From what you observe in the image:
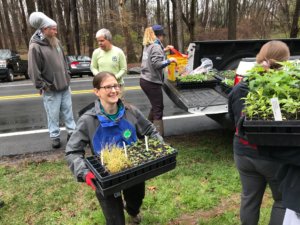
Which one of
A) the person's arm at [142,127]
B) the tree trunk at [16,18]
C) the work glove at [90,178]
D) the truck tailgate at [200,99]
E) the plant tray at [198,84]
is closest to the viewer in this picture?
the work glove at [90,178]

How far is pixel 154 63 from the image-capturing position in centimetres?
497

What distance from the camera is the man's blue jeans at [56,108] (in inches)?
204

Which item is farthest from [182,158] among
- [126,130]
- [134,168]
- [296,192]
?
[296,192]

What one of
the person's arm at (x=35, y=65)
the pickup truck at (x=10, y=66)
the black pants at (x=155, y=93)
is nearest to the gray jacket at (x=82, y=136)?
the black pants at (x=155, y=93)

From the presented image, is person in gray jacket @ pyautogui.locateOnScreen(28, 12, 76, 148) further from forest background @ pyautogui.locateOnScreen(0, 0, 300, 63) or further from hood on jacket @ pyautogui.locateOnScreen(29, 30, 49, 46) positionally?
forest background @ pyautogui.locateOnScreen(0, 0, 300, 63)

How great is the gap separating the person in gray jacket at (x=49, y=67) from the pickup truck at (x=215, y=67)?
173 centimetres

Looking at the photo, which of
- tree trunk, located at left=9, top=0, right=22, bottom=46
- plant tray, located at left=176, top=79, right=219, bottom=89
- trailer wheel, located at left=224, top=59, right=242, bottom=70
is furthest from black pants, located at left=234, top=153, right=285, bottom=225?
tree trunk, located at left=9, top=0, right=22, bottom=46

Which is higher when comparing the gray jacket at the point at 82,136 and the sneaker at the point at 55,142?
the gray jacket at the point at 82,136

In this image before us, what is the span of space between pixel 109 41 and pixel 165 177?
8.13ft

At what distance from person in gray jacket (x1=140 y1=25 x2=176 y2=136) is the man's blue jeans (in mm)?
1327

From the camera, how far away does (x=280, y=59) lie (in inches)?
95.5

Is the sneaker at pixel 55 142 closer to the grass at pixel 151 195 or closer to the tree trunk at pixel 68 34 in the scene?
the grass at pixel 151 195

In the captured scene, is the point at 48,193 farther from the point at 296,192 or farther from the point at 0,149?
the point at 296,192

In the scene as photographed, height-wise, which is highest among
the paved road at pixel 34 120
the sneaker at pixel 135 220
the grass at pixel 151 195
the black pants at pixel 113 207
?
the black pants at pixel 113 207
